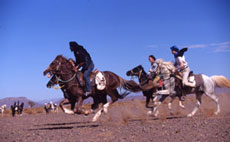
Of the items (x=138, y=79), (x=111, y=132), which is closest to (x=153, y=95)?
(x=138, y=79)

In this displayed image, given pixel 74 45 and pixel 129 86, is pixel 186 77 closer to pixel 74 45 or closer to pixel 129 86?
pixel 129 86

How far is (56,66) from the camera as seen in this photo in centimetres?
1271

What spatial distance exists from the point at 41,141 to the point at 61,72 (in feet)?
13.6

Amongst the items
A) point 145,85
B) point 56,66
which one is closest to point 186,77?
point 145,85

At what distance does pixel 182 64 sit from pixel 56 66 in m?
5.36

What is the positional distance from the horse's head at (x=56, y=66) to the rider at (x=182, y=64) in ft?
A: 15.8

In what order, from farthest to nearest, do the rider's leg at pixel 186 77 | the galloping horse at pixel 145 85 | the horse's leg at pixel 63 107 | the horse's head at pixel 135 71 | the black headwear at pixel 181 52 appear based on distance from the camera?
the horse's head at pixel 135 71, the galloping horse at pixel 145 85, the black headwear at pixel 181 52, the rider's leg at pixel 186 77, the horse's leg at pixel 63 107

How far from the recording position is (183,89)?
14.7 meters

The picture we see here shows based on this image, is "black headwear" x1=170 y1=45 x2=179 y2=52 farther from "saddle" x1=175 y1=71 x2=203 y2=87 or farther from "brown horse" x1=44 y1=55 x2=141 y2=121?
"brown horse" x1=44 y1=55 x2=141 y2=121

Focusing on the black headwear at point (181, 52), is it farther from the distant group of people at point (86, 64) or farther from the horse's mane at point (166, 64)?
the horse's mane at point (166, 64)

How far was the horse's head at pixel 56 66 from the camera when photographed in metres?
12.6

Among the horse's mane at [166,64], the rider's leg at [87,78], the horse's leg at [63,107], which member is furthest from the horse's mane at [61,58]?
the horse's mane at [166,64]

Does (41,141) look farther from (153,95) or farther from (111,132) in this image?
(153,95)

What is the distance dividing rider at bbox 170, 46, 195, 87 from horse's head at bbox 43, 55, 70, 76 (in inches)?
Result: 189
